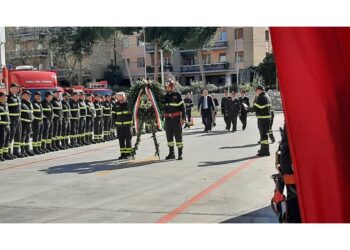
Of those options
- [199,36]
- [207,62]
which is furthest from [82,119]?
[199,36]

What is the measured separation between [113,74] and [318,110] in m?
4.95

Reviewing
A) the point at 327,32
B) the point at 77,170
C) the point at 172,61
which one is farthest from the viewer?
the point at 77,170

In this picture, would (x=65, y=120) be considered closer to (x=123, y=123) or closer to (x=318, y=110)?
(x=123, y=123)

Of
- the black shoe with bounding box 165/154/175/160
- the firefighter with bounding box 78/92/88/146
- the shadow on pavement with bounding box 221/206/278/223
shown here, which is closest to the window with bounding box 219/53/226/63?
the shadow on pavement with bounding box 221/206/278/223

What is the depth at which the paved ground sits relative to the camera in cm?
505

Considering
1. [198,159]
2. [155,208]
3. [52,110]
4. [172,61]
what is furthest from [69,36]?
[52,110]

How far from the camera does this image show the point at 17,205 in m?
5.64

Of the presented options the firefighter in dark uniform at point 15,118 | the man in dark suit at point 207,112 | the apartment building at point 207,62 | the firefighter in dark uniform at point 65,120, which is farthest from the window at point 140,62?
the man in dark suit at point 207,112

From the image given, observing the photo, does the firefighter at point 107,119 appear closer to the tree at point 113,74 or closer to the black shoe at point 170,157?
the black shoe at point 170,157

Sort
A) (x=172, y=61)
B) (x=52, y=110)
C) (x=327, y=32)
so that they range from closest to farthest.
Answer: (x=327, y=32) < (x=172, y=61) < (x=52, y=110)

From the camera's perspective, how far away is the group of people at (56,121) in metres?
9.69

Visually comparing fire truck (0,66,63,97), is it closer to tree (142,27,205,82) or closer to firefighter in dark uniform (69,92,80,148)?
firefighter in dark uniform (69,92,80,148)

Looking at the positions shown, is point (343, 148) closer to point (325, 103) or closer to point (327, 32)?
point (325, 103)
